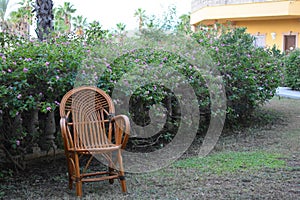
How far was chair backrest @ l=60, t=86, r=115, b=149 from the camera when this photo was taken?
4.50 meters

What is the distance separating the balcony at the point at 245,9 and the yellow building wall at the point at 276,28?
32.3 inches

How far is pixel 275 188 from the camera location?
13.9 ft

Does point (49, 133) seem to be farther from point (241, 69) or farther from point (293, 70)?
point (293, 70)

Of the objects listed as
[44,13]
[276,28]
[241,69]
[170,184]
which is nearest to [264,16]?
[276,28]

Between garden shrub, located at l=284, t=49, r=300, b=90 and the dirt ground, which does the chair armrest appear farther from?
garden shrub, located at l=284, t=49, r=300, b=90

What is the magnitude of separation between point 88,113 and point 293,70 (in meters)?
10.1

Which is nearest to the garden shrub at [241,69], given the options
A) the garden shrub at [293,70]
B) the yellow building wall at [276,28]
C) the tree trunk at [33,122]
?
the tree trunk at [33,122]

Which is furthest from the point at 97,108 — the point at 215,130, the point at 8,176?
the point at 215,130

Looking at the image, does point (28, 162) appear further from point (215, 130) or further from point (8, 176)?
point (215, 130)

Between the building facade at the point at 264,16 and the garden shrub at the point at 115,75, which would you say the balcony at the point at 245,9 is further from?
the garden shrub at the point at 115,75

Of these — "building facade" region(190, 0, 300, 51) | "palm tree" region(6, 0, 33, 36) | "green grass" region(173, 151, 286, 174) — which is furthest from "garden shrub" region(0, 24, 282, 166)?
"palm tree" region(6, 0, 33, 36)

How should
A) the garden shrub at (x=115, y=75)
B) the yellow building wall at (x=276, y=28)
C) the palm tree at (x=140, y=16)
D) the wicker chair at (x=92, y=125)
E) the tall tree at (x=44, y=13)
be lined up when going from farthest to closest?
1. the yellow building wall at (x=276, y=28)
2. the palm tree at (x=140, y=16)
3. the tall tree at (x=44, y=13)
4. the garden shrub at (x=115, y=75)
5. the wicker chair at (x=92, y=125)

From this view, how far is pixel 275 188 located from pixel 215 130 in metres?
2.81

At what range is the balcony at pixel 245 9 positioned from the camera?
18.9 m
